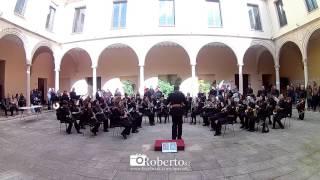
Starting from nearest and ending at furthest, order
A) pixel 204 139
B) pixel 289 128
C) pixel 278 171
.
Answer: pixel 278 171
pixel 204 139
pixel 289 128

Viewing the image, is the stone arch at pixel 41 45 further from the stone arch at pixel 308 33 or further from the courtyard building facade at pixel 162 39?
the stone arch at pixel 308 33

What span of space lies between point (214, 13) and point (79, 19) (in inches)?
355

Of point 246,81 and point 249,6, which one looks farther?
point 246,81

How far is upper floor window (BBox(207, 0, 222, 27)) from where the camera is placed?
18.6 m

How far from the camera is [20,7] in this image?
15.9m

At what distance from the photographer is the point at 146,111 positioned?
463 inches

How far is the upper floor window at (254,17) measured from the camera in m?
19.3

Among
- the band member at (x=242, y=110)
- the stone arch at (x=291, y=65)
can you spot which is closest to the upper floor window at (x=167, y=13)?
the stone arch at (x=291, y=65)

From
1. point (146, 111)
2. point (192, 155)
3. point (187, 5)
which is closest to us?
point (192, 155)

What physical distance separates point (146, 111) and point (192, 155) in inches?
208

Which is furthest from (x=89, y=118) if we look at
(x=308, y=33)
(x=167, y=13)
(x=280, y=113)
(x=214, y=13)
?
(x=308, y=33)

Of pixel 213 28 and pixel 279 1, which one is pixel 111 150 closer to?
pixel 213 28

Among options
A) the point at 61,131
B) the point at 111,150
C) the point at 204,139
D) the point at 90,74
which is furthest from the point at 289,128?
the point at 90,74

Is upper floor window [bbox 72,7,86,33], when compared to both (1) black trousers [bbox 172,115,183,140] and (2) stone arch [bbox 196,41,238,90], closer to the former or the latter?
(2) stone arch [bbox 196,41,238,90]
